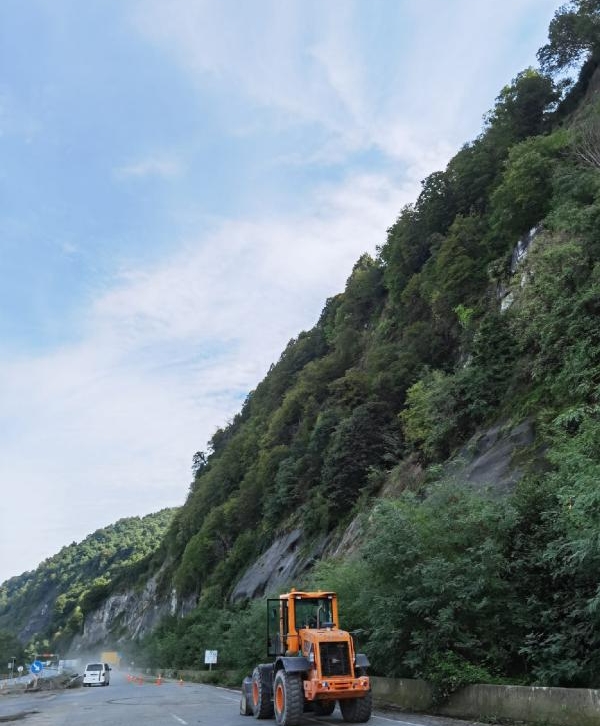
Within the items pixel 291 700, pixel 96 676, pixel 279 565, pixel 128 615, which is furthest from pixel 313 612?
pixel 128 615

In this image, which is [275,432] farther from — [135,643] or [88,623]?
[88,623]

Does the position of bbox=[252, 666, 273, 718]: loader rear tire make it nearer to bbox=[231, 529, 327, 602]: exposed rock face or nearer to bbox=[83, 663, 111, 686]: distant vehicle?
bbox=[231, 529, 327, 602]: exposed rock face

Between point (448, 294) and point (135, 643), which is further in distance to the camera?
point (135, 643)

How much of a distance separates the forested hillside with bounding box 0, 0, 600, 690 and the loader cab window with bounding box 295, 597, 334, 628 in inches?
58.5

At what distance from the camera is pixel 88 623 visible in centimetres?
14700

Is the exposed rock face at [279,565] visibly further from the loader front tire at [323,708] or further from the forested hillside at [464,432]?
the loader front tire at [323,708]

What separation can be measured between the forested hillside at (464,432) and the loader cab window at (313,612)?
1.49 metres

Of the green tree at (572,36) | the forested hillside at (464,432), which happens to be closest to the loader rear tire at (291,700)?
the forested hillside at (464,432)

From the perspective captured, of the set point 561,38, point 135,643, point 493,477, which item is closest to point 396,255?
point 561,38

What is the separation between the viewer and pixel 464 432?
28828 millimetres

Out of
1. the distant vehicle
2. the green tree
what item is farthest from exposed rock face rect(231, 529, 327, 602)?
the green tree

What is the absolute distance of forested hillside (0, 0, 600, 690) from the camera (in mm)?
13094

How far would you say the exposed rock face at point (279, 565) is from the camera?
39688mm

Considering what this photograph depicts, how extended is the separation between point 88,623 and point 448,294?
13811 centimetres
